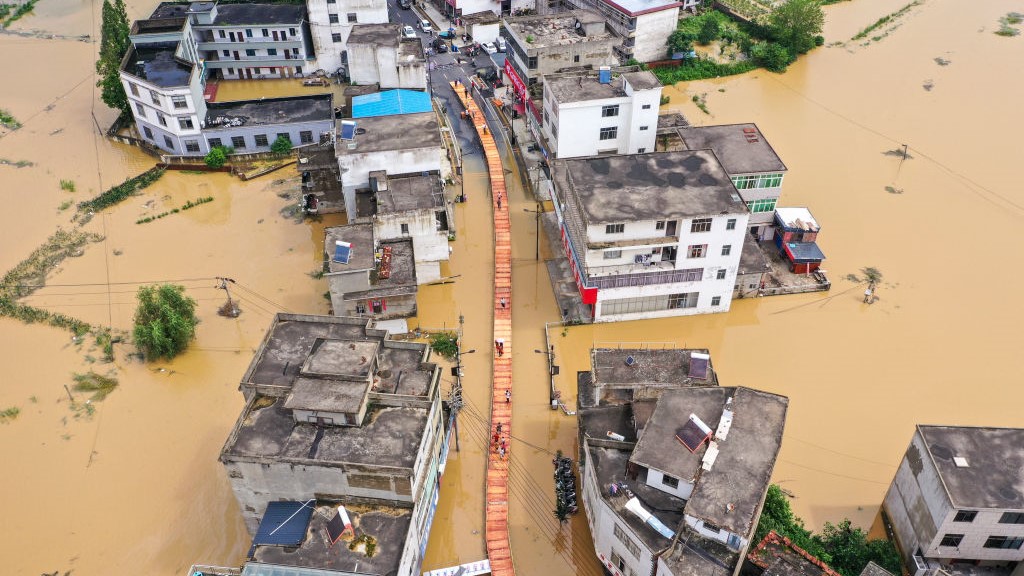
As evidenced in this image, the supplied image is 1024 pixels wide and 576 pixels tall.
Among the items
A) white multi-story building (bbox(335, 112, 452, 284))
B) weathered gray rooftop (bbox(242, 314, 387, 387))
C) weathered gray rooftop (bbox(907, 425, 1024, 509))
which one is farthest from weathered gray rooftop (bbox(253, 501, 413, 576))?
weathered gray rooftop (bbox(907, 425, 1024, 509))

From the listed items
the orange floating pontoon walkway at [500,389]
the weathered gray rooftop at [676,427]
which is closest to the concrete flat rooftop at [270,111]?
the orange floating pontoon walkway at [500,389]

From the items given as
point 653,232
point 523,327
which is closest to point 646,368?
point 653,232

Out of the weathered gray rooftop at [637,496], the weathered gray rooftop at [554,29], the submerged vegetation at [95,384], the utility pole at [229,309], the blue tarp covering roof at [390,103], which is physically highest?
the weathered gray rooftop at [554,29]

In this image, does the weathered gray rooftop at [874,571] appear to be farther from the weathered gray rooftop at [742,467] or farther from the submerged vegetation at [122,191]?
the submerged vegetation at [122,191]

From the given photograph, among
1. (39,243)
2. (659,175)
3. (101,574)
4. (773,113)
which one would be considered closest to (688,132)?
(659,175)

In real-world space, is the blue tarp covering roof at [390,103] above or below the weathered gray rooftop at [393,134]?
above

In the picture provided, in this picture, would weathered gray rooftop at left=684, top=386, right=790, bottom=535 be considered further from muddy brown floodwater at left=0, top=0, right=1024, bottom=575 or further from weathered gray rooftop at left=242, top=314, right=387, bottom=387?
weathered gray rooftop at left=242, top=314, right=387, bottom=387
